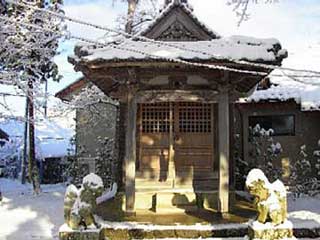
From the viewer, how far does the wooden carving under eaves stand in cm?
1148

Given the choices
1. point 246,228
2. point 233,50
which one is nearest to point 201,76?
point 233,50

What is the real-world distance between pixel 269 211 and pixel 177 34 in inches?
192

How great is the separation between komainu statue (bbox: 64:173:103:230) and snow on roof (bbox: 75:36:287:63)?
102 inches

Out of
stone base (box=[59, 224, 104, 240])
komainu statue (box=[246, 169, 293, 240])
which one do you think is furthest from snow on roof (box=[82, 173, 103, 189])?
komainu statue (box=[246, 169, 293, 240])

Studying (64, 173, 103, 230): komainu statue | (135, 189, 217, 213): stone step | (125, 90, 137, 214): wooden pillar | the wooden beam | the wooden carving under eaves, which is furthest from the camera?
the wooden carving under eaves

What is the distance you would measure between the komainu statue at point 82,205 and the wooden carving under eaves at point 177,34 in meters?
4.19

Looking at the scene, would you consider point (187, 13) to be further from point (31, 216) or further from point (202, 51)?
point (31, 216)

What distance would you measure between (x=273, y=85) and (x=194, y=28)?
708 centimetres

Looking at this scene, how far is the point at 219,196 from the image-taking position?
10.6 metres

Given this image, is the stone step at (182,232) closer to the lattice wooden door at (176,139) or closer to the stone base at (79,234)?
the stone base at (79,234)

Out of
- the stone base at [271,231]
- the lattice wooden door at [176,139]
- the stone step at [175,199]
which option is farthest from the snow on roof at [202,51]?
the stone step at [175,199]

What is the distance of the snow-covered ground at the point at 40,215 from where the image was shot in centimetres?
983

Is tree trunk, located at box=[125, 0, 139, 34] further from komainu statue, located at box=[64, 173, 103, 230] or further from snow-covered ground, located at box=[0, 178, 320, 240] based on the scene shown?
komainu statue, located at box=[64, 173, 103, 230]

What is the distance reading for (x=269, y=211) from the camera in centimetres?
829
